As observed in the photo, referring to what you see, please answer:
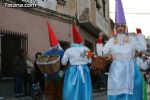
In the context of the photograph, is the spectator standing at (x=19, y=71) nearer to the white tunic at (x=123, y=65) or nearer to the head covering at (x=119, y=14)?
the head covering at (x=119, y=14)

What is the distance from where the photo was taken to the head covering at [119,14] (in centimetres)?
837

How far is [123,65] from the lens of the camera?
26.7 ft

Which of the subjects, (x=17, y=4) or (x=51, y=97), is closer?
(x=51, y=97)

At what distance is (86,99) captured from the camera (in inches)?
360

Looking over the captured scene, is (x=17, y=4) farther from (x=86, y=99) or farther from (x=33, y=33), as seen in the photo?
(x=86, y=99)

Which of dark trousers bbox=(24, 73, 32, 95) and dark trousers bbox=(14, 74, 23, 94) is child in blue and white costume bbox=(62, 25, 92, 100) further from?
dark trousers bbox=(24, 73, 32, 95)

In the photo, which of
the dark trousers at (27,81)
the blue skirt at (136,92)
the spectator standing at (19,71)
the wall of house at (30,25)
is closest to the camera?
the blue skirt at (136,92)

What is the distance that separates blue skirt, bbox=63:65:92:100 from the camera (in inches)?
360

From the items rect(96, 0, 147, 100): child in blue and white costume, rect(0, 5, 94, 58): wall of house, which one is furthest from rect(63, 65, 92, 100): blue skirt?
rect(0, 5, 94, 58): wall of house

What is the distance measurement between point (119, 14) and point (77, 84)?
1763mm

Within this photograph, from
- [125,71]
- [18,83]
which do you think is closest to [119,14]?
[125,71]

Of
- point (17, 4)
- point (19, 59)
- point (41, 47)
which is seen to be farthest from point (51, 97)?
→ point (41, 47)

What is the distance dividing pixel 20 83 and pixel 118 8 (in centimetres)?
610

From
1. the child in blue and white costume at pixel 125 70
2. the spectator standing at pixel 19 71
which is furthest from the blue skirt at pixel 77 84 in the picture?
the spectator standing at pixel 19 71
